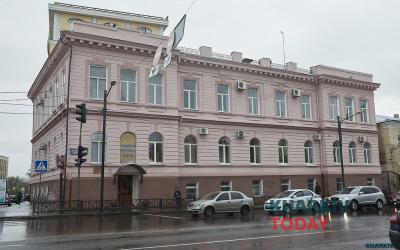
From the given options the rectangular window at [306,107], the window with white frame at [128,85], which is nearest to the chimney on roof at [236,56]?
the rectangular window at [306,107]

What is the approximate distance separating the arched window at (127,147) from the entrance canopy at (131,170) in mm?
871

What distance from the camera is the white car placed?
2417 cm

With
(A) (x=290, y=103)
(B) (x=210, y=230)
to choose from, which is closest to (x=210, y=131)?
(A) (x=290, y=103)

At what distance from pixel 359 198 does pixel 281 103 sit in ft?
46.4

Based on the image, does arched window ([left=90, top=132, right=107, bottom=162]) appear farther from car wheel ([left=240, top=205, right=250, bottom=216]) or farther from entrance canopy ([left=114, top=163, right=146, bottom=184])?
car wheel ([left=240, top=205, right=250, bottom=216])

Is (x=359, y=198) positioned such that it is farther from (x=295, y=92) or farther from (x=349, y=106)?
(x=349, y=106)

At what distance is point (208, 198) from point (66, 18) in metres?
27.6

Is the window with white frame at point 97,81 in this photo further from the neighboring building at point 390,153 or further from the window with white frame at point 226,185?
the neighboring building at point 390,153

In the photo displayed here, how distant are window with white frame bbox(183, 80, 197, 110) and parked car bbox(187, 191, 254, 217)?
1095cm

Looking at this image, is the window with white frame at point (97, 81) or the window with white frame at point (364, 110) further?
the window with white frame at point (364, 110)

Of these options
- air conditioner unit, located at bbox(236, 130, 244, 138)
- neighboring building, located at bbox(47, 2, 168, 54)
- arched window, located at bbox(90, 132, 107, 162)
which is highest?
neighboring building, located at bbox(47, 2, 168, 54)

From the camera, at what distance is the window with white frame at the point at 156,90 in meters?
31.7

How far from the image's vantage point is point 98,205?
2717cm

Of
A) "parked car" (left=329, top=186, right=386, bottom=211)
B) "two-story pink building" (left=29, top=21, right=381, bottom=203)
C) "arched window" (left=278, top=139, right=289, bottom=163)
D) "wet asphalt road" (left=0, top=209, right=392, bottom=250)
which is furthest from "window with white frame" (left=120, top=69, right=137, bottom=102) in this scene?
"parked car" (left=329, top=186, right=386, bottom=211)
